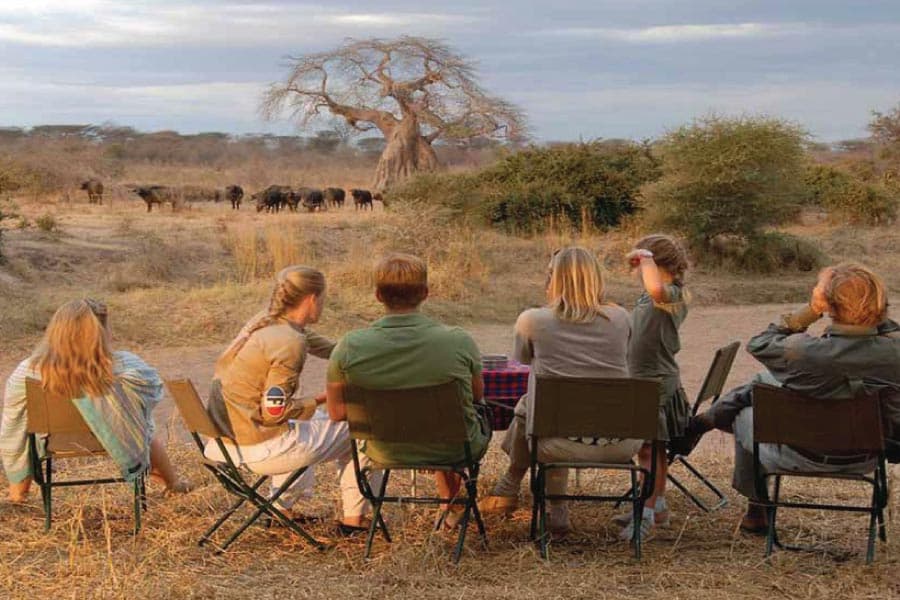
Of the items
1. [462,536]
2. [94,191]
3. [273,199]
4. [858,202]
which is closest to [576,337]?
[462,536]

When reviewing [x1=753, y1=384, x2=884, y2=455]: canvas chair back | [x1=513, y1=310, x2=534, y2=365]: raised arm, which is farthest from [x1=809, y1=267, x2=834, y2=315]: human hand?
[x1=513, y1=310, x2=534, y2=365]: raised arm

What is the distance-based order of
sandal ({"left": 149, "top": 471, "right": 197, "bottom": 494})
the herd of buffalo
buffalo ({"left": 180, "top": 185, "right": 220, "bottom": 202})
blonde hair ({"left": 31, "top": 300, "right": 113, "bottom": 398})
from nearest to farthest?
blonde hair ({"left": 31, "top": 300, "right": 113, "bottom": 398})
sandal ({"left": 149, "top": 471, "right": 197, "bottom": 494})
the herd of buffalo
buffalo ({"left": 180, "top": 185, "right": 220, "bottom": 202})

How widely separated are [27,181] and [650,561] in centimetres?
2443

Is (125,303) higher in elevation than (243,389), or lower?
lower

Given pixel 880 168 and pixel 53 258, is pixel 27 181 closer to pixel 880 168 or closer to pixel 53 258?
pixel 53 258

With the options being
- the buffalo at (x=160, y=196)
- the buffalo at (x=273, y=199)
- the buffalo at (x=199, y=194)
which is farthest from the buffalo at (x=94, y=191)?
the buffalo at (x=273, y=199)

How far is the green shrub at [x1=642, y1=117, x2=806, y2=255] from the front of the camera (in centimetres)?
1720

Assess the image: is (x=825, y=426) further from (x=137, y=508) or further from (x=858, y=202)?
(x=858, y=202)

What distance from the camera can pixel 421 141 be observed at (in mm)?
35750

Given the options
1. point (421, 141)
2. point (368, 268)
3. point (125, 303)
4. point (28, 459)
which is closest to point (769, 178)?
point (368, 268)

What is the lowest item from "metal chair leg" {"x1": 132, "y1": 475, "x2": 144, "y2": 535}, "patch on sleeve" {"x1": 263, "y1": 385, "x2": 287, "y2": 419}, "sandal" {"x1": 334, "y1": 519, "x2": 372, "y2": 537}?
"sandal" {"x1": 334, "y1": 519, "x2": 372, "y2": 537}

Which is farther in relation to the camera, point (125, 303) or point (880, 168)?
point (880, 168)

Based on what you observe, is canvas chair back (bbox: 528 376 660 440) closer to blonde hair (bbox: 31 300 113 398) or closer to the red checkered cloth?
the red checkered cloth

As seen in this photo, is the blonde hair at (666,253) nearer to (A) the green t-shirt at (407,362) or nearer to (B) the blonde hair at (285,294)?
(A) the green t-shirt at (407,362)
